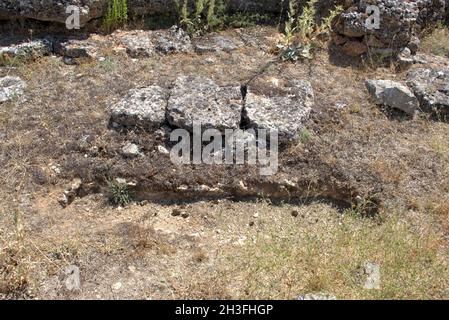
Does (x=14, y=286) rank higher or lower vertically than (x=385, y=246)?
lower

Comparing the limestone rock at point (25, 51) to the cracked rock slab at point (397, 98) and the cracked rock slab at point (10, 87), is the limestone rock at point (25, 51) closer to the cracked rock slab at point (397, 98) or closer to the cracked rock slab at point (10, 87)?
the cracked rock slab at point (10, 87)

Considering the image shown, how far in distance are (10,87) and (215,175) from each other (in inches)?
110

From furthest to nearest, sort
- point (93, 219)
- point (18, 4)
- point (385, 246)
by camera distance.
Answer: point (18, 4) < point (93, 219) < point (385, 246)

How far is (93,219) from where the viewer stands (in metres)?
4.97

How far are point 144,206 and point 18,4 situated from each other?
3459 mm

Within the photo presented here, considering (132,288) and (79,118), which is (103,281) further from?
(79,118)

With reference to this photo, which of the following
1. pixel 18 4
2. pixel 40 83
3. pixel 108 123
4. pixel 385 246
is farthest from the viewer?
pixel 18 4

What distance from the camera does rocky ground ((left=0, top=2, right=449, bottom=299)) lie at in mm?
4336

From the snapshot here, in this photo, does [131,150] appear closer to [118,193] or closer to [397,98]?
[118,193]

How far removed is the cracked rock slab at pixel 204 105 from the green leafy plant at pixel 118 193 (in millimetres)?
874

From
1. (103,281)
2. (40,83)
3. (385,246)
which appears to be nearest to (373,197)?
(385,246)

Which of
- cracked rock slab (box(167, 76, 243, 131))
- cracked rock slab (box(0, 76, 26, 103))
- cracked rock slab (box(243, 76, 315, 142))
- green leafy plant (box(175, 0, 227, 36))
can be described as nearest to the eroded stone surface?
cracked rock slab (box(243, 76, 315, 142))

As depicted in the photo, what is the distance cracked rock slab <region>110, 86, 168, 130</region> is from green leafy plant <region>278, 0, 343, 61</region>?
185 centimetres

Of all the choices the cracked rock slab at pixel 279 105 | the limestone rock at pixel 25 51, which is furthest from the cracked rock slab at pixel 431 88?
the limestone rock at pixel 25 51
